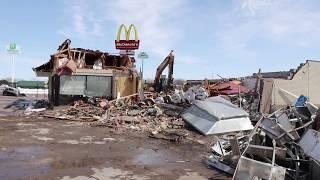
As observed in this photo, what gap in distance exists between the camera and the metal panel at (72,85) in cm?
2598

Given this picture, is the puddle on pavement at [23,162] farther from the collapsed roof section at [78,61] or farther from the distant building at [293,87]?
the collapsed roof section at [78,61]

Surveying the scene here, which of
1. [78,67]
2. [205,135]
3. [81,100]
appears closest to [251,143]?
[205,135]

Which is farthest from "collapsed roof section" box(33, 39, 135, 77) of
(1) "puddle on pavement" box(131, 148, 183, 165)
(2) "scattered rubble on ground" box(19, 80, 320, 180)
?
(1) "puddle on pavement" box(131, 148, 183, 165)

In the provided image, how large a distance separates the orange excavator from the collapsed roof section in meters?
2.15

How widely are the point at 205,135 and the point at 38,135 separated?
20.7ft

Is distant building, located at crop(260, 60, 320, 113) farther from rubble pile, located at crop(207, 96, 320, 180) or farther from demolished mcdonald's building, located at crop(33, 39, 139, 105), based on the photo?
demolished mcdonald's building, located at crop(33, 39, 139, 105)

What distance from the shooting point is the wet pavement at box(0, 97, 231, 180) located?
9.85 metres

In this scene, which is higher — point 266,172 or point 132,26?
point 132,26

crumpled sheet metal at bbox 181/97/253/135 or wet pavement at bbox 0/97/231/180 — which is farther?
crumpled sheet metal at bbox 181/97/253/135

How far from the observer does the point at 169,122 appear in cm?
1875

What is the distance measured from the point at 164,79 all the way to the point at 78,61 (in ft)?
21.5

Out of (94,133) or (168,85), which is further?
(168,85)

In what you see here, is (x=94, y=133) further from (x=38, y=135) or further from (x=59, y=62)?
(x=59, y=62)

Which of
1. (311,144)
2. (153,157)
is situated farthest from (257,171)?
(153,157)
